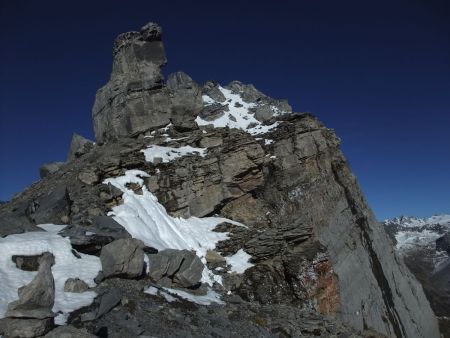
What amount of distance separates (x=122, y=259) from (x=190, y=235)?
11.9m

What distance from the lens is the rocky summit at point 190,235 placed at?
42.7ft

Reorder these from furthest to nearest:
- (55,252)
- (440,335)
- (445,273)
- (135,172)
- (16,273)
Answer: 1. (445,273)
2. (440,335)
3. (135,172)
4. (55,252)
5. (16,273)

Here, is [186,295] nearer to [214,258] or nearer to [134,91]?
[214,258]

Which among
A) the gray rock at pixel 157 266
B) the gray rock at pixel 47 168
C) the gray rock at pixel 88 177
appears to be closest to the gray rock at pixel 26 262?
the gray rock at pixel 157 266

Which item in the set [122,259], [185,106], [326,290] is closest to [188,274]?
[122,259]

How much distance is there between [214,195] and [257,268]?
1083cm

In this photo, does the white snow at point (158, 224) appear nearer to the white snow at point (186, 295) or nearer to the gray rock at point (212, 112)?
the white snow at point (186, 295)

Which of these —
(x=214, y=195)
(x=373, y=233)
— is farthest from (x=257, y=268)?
(x=373, y=233)

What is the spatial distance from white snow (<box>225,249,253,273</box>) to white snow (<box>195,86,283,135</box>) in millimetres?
19874

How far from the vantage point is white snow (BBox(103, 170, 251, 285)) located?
22.2m

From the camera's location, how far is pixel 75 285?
41.9ft

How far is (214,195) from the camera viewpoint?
3391 cm

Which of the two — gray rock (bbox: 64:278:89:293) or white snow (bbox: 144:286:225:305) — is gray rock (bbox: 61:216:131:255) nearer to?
gray rock (bbox: 64:278:89:293)

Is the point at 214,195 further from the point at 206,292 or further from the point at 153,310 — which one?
the point at 153,310
